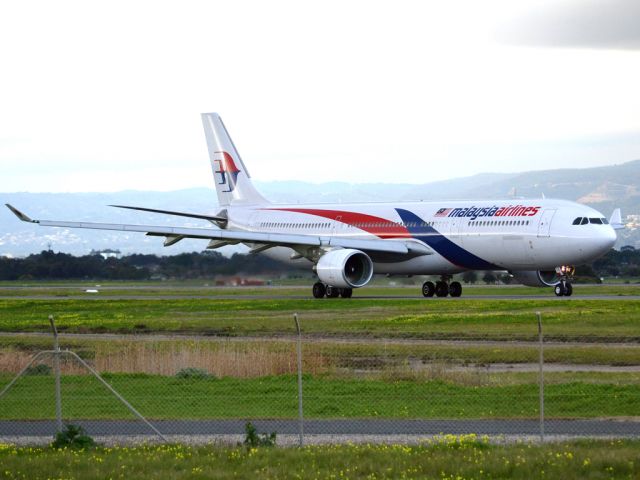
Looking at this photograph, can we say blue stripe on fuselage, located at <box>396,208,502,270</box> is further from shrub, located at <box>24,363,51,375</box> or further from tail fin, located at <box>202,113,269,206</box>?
shrub, located at <box>24,363,51,375</box>

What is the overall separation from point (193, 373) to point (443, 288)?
30283 millimetres

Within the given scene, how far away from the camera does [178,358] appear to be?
97.2 feet

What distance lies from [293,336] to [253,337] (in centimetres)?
128

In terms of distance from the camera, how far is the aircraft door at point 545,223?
49.2 meters

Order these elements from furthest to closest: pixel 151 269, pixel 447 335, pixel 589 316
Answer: pixel 151 269
pixel 589 316
pixel 447 335

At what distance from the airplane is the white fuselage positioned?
0.14 ft

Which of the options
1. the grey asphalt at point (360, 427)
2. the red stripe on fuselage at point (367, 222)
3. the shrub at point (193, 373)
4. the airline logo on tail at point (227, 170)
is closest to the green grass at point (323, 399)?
the shrub at point (193, 373)

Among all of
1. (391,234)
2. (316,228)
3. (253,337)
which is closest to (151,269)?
(316,228)

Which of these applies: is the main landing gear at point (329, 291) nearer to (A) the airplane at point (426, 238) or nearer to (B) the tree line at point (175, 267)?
(A) the airplane at point (426, 238)

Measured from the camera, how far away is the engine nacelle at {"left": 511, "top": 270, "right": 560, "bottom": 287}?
54.3m

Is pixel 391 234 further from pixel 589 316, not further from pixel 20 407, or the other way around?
pixel 20 407

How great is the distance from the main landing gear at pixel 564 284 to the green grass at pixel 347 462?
111 ft

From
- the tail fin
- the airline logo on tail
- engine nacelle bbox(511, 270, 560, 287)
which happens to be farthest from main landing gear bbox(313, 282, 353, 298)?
the airline logo on tail

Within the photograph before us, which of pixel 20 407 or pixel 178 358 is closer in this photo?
pixel 20 407
